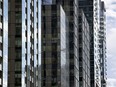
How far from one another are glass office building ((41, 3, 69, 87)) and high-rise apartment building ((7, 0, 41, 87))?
86.0 ft

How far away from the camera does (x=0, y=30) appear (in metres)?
101

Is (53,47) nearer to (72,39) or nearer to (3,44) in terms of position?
(72,39)

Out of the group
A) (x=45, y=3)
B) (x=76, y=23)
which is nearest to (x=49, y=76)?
(x=45, y=3)

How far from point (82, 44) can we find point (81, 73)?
9335mm

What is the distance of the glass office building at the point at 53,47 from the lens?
155000 millimetres

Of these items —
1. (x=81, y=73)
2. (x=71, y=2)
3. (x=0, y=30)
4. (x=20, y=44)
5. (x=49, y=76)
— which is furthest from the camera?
(x=81, y=73)

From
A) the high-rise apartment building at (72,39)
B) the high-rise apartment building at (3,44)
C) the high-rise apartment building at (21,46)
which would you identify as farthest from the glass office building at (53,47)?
the high-rise apartment building at (3,44)

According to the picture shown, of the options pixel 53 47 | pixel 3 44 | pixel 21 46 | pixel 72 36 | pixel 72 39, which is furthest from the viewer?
pixel 72 39

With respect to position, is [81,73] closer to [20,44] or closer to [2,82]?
[20,44]

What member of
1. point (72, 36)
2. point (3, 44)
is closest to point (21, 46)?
point (3, 44)

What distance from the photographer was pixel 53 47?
157500 millimetres

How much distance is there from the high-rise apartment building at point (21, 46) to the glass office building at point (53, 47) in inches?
1032

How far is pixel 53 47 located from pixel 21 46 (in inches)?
1475

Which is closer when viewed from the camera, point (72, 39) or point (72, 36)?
point (72, 36)
